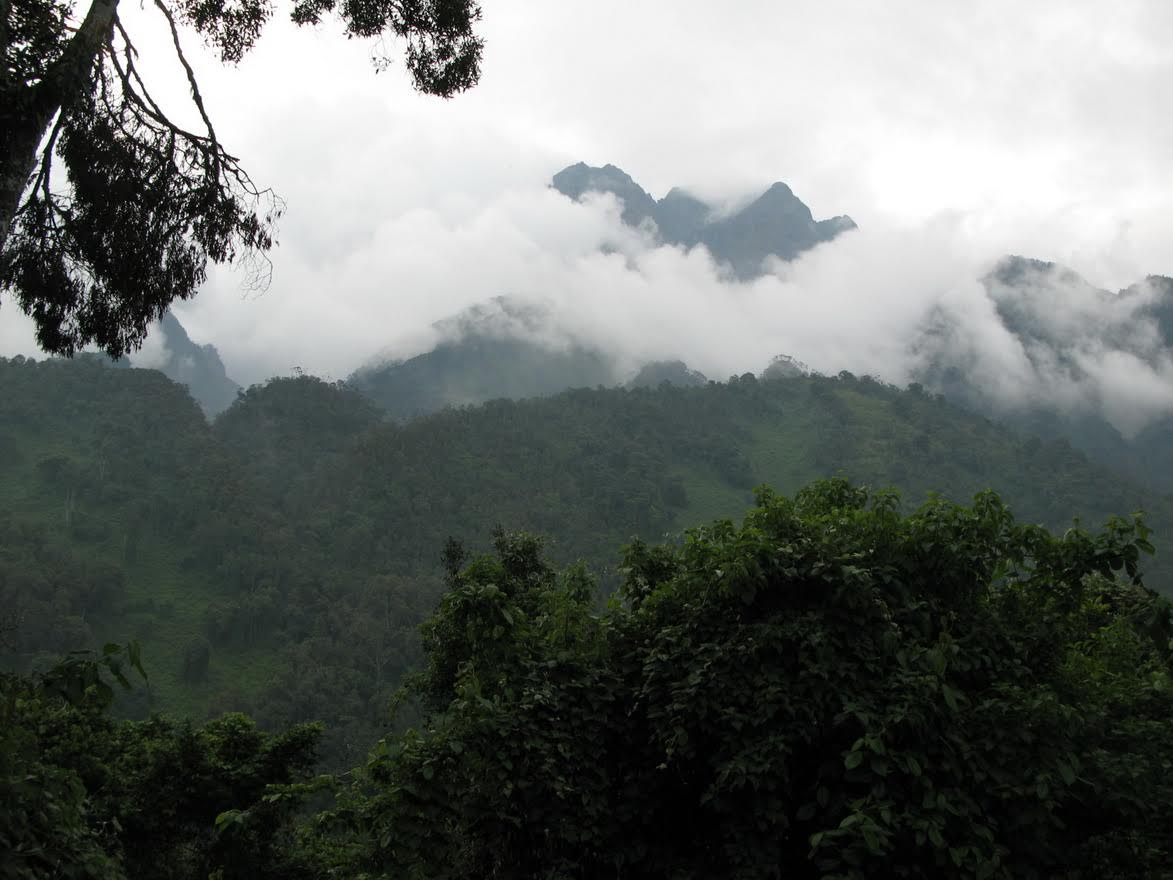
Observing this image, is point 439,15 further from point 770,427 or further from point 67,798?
point 770,427

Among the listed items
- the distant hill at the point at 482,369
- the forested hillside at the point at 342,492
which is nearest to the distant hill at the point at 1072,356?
the forested hillside at the point at 342,492

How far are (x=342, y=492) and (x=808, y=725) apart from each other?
7638 centimetres

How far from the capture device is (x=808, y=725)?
16.5 ft

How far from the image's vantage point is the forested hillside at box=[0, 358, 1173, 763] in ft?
180

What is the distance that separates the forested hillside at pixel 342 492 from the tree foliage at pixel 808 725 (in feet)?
129

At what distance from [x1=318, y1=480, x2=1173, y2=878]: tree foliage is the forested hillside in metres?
39.4

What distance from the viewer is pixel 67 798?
11.9 feet

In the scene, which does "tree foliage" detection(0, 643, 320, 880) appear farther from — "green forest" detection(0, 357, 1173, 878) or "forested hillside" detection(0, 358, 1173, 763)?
"forested hillside" detection(0, 358, 1173, 763)

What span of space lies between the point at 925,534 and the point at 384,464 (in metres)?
76.4

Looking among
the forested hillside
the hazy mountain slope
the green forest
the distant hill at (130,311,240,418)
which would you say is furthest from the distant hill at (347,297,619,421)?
the green forest

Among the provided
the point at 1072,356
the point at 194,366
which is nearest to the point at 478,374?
the point at 194,366

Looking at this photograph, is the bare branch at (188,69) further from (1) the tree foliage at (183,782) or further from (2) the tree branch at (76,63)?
(1) the tree foliage at (183,782)

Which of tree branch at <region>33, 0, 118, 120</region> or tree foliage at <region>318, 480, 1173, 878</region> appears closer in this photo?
tree foliage at <region>318, 480, 1173, 878</region>

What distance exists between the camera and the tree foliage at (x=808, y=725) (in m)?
4.73
